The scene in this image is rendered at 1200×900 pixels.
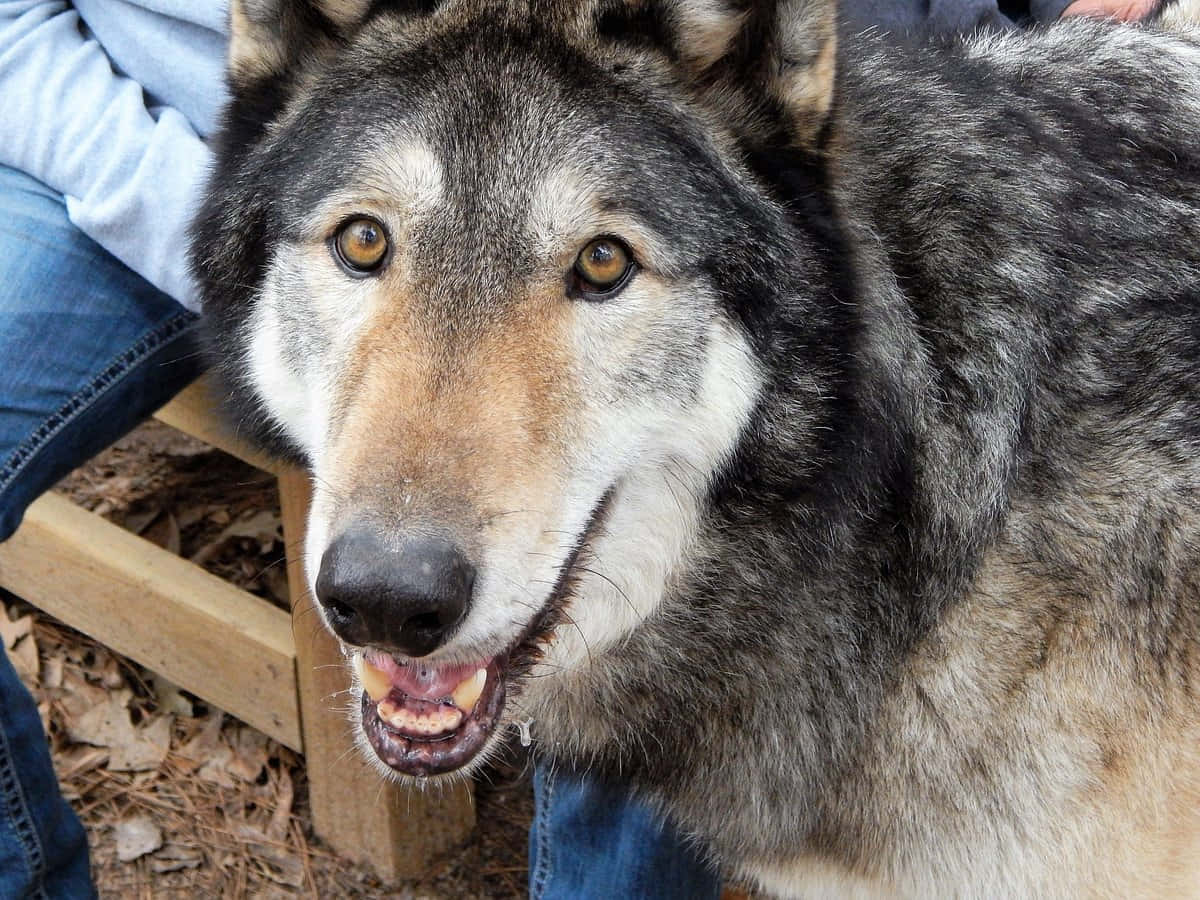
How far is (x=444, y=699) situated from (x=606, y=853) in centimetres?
118

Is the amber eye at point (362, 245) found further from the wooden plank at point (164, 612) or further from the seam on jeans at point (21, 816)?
the wooden plank at point (164, 612)

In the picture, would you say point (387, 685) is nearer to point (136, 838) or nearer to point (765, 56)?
point (765, 56)

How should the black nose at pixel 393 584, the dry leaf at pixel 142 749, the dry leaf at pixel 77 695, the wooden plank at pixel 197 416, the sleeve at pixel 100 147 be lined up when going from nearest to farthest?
the black nose at pixel 393 584
the sleeve at pixel 100 147
the wooden plank at pixel 197 416
the dry leaf at pixel 142 749
the dry leaf at pixel 77 695

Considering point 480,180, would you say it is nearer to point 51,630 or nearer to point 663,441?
point 663,441

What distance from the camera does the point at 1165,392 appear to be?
7.15 feet

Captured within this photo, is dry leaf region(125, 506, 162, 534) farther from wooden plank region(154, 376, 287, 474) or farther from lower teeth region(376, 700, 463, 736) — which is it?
lower teeth region(376, 700, 463, 736)

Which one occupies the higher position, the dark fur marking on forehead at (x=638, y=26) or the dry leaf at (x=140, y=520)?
the dark fur marking on forehead at (x=638, y=26)

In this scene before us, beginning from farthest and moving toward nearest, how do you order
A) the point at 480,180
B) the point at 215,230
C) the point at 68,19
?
the point at 68,19 < the point at 215,230 < the point at 480,180

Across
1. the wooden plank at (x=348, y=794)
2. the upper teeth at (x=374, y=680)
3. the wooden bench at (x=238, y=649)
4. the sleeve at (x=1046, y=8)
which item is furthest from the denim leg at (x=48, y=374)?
the sleeve at (x=1046, y=8)

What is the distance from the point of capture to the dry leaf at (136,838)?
364 cm

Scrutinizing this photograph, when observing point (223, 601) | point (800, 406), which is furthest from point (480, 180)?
point (223, 601)

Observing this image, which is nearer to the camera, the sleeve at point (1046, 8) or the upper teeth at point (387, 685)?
the upper teeth at point (387, 685)

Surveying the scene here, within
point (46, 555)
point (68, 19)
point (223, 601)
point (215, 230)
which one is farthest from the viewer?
point (46, 555)

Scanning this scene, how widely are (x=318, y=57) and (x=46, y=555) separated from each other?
7.41 feet
